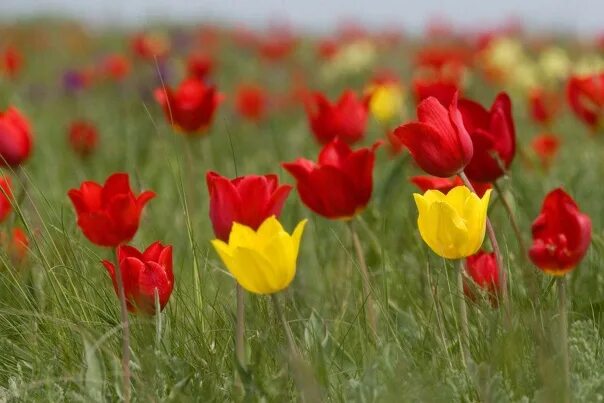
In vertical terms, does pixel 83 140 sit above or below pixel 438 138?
below

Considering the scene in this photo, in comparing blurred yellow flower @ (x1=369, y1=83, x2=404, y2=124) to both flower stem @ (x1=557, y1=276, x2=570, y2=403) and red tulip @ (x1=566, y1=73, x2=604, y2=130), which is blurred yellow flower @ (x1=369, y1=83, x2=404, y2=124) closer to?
red tulip @ (x1=566, y1=73, x2=604, y2=130)

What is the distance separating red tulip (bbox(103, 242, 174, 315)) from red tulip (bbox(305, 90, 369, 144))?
1151mm

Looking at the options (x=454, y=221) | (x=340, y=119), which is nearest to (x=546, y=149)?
(x=340, y=119)

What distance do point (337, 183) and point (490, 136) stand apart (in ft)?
0.96

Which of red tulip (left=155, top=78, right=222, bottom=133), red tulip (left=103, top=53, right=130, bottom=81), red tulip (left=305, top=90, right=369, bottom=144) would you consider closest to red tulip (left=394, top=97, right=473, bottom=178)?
red tulip (left=305, top=90, right=369, bottom=144)

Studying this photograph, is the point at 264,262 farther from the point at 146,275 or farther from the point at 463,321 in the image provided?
the point at 463,321

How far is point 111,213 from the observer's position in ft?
6.21

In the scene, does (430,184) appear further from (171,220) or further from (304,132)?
(304,132)

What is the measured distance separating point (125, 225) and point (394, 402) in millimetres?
667

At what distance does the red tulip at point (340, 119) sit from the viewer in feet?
9.39

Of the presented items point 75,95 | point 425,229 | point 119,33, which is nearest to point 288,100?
point 75,95

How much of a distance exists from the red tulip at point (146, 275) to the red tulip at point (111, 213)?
0.12 meters

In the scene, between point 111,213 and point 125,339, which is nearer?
point 125,339

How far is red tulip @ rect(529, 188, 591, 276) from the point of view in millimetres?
1652
